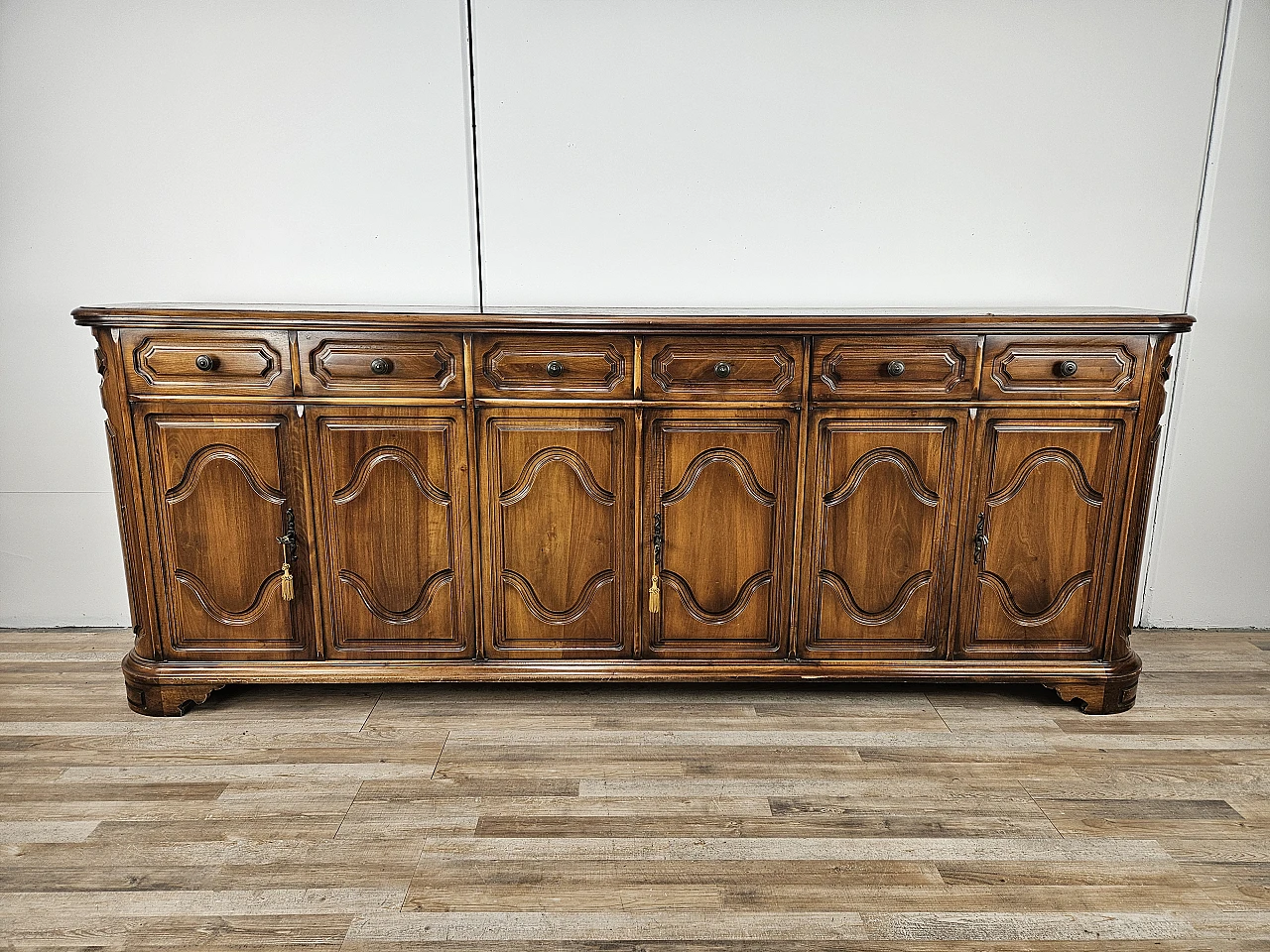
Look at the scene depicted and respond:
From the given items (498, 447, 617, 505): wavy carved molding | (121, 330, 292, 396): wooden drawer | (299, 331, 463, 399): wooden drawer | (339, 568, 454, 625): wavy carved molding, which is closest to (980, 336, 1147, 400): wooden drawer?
(498, 447, 617, 505): wavy carved molding

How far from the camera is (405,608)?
2.25 metres

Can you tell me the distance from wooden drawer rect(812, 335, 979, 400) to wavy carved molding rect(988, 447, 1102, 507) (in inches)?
9.8

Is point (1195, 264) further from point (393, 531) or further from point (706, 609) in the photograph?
point (393, 531)

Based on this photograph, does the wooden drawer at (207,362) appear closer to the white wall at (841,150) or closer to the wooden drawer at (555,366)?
the wooden drawer at (555,366)

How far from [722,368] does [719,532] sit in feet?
1.43

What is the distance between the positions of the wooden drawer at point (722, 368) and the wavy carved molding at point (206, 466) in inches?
39.9

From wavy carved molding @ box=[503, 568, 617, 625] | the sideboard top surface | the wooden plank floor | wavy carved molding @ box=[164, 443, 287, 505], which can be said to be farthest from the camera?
wavy carved molding @ box=[503, 568, 617, 625]

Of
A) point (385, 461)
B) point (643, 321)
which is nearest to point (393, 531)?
point (385, 461)

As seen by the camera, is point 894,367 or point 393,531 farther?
point 393,531

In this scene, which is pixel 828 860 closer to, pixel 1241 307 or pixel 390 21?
pixel 1241 307

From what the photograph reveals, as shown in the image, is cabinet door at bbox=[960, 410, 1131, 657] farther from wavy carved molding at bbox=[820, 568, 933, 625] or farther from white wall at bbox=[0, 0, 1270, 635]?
white wall at bbox=[0, 0, 1270, 635]

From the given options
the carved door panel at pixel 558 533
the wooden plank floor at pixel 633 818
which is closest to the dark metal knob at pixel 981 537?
the wooden plank floor at pixel 633 818

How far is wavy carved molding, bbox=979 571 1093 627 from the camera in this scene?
2.25 m

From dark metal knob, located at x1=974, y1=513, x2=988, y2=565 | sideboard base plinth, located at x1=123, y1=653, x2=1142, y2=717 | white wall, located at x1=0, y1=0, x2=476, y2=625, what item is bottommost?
sideboard base plinth, located at x1=123, y1=653, x2=1142, y2=717
